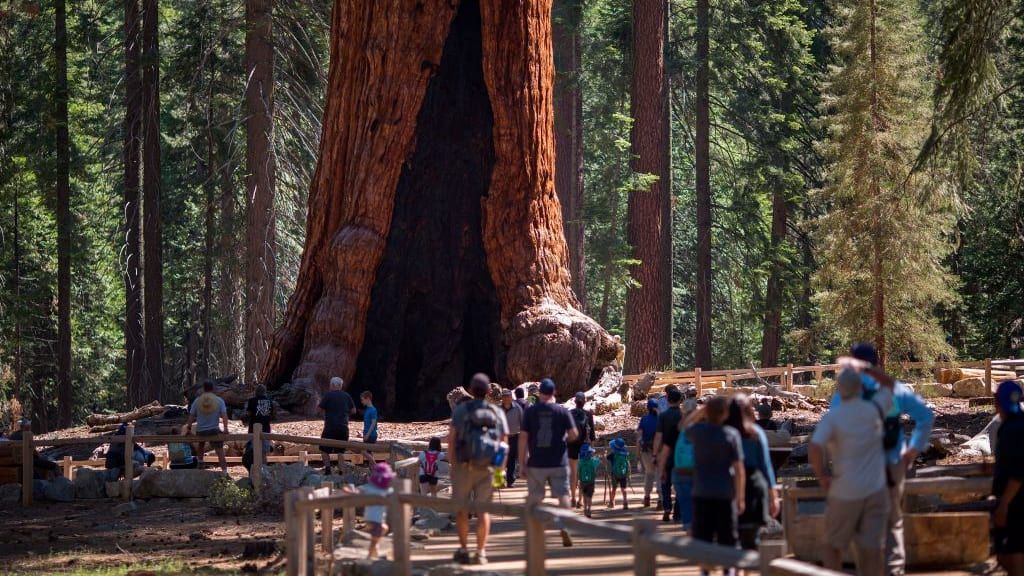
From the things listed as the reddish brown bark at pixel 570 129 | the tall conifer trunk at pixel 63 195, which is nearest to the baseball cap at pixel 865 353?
the tall conifer trunk at pixel 63 195

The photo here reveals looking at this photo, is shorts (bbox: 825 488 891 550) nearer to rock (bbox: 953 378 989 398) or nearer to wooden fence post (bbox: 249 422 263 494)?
wooden fence post (bbox: 249 422 263 494)

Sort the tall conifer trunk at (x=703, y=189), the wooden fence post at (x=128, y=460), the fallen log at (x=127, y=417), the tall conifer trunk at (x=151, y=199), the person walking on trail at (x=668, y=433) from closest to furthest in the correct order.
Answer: the person walking on trail at (x=668, y=433), the wooden fence post at (x=128, y=460), the fallen log at (x=127, y=417), the tall conifer trunk at (x=151, y=199), the tall conifer trunk at (x=703, y=189)

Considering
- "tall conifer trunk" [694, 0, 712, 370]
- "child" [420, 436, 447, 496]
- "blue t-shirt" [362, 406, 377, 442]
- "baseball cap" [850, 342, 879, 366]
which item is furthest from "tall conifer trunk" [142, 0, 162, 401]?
"baseball cap" [850, 342, 879, 366]

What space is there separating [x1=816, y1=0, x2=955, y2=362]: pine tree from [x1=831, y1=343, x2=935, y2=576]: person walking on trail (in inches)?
894

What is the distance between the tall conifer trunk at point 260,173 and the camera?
96.2ft

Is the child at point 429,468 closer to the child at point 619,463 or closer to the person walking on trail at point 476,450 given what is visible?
the child at point 619,463

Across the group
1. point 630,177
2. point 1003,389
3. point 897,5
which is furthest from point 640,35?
point 1003,389

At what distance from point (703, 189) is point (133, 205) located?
18.4 m

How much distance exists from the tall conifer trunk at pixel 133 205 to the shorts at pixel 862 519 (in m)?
→ 26.2

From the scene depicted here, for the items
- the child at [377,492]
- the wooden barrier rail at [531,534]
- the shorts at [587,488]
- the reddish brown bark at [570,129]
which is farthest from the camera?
the reddish brown bark at [570,129]

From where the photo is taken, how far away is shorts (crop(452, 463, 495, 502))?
11.5 meters

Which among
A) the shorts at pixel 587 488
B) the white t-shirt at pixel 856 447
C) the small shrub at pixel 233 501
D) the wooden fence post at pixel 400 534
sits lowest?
the small shrub at pixel 233 501

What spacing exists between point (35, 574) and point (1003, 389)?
10005mm

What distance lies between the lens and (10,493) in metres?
19.8
